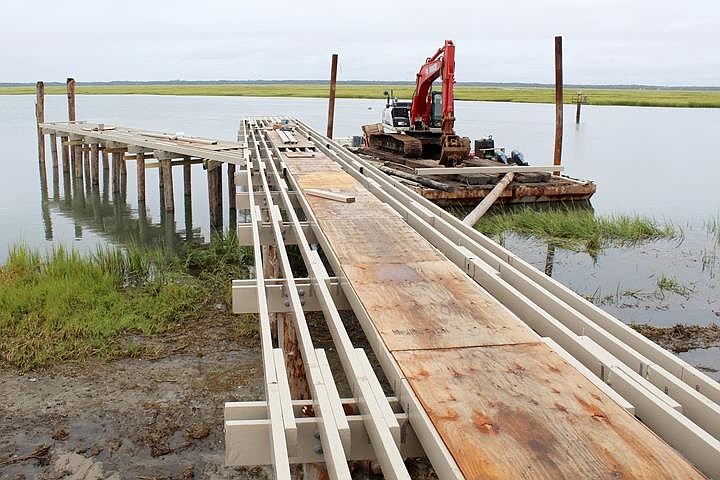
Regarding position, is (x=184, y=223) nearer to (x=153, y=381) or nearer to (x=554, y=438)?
(x=153, y=381)

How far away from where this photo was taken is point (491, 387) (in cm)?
335

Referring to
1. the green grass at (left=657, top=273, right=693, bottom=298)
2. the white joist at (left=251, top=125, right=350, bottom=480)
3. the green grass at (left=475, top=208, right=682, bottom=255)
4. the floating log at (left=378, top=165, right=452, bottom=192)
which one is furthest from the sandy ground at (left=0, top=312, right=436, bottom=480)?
the floating log at (left=378, top=165, right=452, bottom=192)

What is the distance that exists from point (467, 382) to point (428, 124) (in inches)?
776

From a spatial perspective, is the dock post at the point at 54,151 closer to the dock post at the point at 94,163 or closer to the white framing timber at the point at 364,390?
the dock post at the point at 94,163

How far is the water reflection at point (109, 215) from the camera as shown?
1809 centimetres

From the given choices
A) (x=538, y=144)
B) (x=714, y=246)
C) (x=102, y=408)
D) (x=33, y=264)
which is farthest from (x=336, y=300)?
(x=538, y=144)

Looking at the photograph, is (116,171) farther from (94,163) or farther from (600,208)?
(600,208)

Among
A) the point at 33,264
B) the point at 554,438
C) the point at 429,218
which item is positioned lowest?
the point at 33,264

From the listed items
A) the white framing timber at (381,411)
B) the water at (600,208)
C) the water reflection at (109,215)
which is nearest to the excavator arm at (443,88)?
the water at (600,208)

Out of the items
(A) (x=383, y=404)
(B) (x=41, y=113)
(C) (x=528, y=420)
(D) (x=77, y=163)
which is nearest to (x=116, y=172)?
(D) (x=77, y=163)

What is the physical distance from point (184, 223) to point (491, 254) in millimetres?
15255

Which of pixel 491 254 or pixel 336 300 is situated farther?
pixel 491 254

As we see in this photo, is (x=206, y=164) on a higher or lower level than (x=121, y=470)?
higher

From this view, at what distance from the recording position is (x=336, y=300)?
511 centimetres
